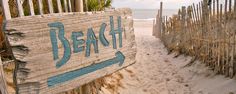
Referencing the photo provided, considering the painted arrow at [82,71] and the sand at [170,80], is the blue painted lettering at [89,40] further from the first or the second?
the sand at [170,80]

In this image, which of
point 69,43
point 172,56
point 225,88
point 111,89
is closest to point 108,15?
point 69,43

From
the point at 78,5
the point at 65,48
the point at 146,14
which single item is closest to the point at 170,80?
the point at 78,5

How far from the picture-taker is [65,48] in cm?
231

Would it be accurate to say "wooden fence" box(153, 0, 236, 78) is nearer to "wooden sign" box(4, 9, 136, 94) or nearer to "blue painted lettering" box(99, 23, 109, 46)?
"wooden sign" box(4, 9, 136, 94)

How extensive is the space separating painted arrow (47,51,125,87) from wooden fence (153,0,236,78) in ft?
7.67

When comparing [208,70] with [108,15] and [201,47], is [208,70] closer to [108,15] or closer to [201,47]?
[201,47]

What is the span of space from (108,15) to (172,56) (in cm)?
499

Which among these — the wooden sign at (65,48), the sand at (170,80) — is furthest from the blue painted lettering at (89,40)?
the sand at (170,80)

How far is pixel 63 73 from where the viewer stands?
2.31 m

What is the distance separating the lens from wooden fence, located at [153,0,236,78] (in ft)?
15.3

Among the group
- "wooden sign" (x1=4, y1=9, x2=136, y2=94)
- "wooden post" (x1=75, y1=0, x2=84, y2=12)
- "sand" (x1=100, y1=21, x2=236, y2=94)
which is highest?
"wooden post" (x1=75, y1=0, x2=84, y2=12)

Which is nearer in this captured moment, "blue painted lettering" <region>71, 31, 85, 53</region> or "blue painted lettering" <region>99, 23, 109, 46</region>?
"blue painted lettering" <region>71, 31, 85, 53</region>

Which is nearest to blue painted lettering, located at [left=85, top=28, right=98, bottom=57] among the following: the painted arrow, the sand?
the painted arrow

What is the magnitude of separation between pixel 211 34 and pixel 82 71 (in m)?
3.31
